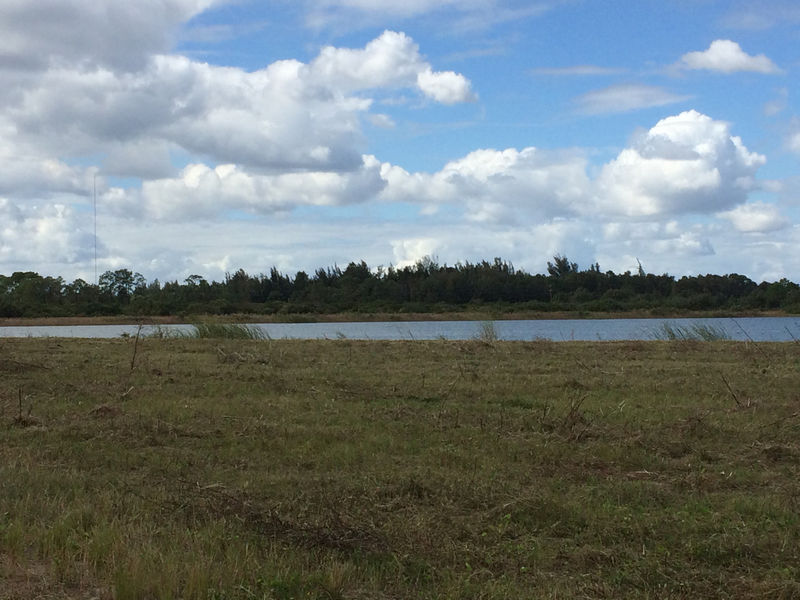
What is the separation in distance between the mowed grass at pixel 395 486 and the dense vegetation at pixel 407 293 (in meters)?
56.0

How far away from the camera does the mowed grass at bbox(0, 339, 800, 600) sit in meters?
5.46

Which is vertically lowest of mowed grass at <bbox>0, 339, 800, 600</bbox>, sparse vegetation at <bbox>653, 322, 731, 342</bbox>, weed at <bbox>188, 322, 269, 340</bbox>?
mowed grass at <bbox>0, 339, 800, 600</bbox>

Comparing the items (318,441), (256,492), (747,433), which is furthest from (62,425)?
(747,433)

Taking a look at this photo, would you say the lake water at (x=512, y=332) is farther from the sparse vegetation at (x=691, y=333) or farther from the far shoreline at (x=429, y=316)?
the far shoreline at (x=429, y=316)

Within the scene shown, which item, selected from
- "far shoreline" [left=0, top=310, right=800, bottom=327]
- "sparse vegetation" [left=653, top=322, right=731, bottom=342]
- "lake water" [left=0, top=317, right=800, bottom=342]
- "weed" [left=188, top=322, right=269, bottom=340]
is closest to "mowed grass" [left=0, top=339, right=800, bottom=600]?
"sparse vegetation" [left=653, top=322, right=731, bottom=342]

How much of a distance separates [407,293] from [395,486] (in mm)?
81188

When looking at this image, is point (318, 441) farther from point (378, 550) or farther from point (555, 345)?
point (555, 345)

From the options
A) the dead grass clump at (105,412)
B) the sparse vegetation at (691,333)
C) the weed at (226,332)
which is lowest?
the dead grass clump at (105,412)

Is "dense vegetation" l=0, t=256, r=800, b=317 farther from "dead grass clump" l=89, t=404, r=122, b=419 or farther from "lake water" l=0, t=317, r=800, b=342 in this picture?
"dead grass clump" l=89, t=404, r=122, b=419

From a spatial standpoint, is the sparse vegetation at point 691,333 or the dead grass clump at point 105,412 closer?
the dead grass clump at point 105,412

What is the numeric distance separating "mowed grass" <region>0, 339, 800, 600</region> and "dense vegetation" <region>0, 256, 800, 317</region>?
5597cm

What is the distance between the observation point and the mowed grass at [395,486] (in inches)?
215

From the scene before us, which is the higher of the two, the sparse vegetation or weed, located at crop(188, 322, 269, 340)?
weed, located at crop(188, 322, 269, 340)

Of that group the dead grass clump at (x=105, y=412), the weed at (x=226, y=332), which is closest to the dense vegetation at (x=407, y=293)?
the weed at (x=226, y=332)
